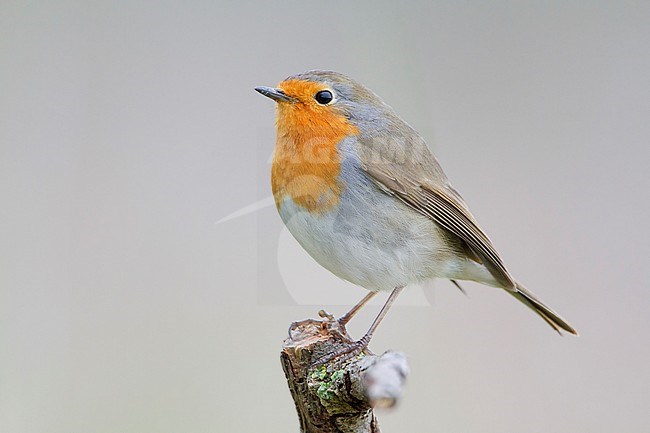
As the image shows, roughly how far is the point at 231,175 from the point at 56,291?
1216 millimetres

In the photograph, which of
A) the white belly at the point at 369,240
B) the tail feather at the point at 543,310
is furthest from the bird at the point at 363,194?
the tail feather at the point at 543,310

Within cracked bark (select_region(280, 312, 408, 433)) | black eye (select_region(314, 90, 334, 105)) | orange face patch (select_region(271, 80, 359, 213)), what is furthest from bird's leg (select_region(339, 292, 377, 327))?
black eye (select_region(314, 90, 334, 105))

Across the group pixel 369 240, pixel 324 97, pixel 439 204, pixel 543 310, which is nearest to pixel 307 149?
pixel 324 97

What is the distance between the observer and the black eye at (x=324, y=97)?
334 centimetres

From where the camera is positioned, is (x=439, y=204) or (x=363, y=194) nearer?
(x=363, y=194)

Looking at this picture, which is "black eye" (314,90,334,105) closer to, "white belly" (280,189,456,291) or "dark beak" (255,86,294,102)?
"dark beak" (255,86,294,102)

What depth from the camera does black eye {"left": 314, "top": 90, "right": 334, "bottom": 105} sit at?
10.9ft

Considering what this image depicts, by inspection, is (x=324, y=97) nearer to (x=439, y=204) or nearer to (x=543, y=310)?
(x=439, y=204)

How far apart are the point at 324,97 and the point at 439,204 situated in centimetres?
64

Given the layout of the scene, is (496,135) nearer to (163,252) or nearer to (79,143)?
(163,252)

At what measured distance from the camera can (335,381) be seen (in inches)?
97.5

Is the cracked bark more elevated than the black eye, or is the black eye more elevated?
the black eye

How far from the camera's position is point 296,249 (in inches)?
156

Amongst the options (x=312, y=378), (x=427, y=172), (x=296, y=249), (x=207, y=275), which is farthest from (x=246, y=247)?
(x=312, y=378)
